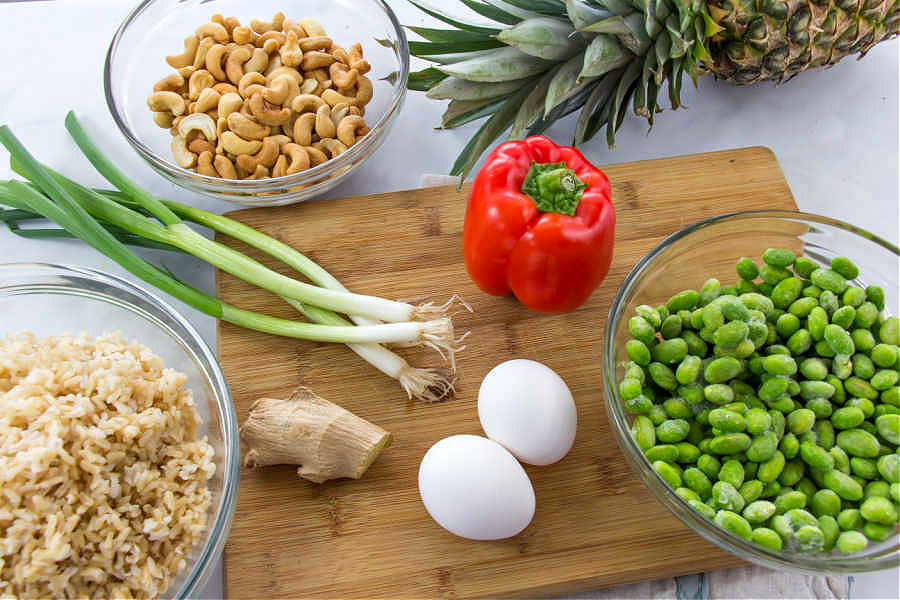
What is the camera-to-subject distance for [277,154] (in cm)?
145

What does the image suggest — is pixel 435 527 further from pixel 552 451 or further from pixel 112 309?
pixel 112 309

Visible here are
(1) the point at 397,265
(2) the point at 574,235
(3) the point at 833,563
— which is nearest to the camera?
(3) the point at 833,563

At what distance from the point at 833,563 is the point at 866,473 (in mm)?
136

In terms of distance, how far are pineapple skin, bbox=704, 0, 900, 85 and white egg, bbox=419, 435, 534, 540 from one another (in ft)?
2.94

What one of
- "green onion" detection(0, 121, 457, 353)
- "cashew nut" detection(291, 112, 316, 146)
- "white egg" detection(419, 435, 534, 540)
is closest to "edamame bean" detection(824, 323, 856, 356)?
"white egg" detection(419, 435, 534, 540)

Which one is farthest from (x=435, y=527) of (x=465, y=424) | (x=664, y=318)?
(x=664, y=318)

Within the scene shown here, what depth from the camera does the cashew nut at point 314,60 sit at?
4.95ft

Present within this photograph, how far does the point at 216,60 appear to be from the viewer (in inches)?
59.1

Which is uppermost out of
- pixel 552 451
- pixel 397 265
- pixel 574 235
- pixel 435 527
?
pixel 574 235

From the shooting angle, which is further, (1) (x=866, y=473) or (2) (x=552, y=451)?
(2) (x=552, y=451)

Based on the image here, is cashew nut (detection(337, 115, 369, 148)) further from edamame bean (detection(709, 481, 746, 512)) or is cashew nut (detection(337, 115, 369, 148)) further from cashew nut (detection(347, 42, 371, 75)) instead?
edamame bean (detection(709, 481, 746, 512))

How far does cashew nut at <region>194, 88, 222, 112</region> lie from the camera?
146 cm

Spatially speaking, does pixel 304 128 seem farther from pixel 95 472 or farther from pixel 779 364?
pixel 779 364

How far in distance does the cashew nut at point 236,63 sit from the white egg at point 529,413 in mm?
783
